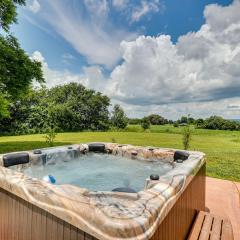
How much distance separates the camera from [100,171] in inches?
161

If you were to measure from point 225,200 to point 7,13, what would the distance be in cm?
897

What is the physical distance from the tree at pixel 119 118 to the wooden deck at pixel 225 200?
19.4 m

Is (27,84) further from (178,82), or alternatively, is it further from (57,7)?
(178,82)

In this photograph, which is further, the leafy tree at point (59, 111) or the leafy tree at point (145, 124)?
the leafy tree at point (145, 124)

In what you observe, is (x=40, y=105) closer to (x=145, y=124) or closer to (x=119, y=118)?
(x=119, y=118)

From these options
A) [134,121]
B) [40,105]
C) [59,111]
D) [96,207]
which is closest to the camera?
[96,207]

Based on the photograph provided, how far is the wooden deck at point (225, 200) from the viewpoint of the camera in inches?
116

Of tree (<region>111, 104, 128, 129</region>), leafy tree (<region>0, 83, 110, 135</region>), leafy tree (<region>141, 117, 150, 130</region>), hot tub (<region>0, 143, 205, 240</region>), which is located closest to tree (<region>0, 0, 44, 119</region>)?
leafy tree (<region>0, 83, 110, 135</region>)

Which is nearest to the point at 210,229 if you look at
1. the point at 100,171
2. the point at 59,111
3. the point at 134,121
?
the point at 100,171

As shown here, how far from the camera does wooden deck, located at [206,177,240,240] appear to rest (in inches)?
116

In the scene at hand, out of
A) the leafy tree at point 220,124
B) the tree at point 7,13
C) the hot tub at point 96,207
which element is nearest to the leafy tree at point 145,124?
the leafy tree at point 220,124

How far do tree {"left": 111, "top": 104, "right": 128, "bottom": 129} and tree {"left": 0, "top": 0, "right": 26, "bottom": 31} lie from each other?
16365 millimetres

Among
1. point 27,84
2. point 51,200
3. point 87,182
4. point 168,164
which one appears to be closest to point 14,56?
point 27,84

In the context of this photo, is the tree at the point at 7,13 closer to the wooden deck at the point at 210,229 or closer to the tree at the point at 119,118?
the wooden deck at the point at 210,229
